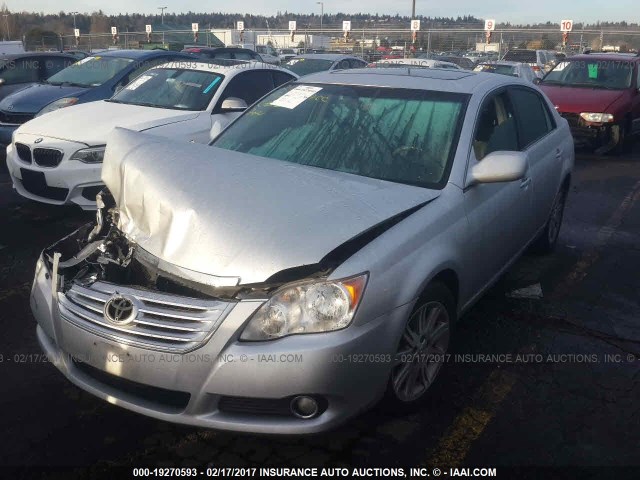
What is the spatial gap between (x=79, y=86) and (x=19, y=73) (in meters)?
3.53

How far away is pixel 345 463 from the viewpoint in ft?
8.93

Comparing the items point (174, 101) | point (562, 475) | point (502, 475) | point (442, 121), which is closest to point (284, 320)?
point (502, 475)

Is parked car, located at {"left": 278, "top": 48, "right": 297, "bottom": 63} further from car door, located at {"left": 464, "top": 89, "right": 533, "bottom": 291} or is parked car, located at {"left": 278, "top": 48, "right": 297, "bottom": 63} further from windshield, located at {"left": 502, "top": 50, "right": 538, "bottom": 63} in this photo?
car door, located at {"left": 464, "top": 89, "right": 533, "bottom": 291}

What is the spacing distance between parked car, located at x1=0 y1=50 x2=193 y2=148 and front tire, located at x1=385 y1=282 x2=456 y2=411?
22.1 ft

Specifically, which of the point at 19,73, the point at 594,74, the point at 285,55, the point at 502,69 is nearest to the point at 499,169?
the point at 594,74

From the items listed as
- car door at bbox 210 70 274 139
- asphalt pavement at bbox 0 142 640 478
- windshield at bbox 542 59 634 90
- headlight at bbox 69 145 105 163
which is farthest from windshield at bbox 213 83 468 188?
windshield at bbox 542 59 634 90

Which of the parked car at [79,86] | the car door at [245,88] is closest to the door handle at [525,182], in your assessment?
the car door at [245,88]

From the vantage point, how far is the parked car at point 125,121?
19.4ft

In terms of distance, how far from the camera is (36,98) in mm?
8953

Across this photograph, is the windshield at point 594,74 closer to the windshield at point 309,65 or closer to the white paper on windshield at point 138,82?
the windshield at point 309,65

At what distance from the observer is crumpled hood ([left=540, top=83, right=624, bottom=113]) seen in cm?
1082

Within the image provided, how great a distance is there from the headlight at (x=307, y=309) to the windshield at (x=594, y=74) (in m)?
10.8

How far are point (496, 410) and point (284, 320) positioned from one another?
54.2 inches

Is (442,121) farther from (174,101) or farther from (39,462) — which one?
(174,101)
